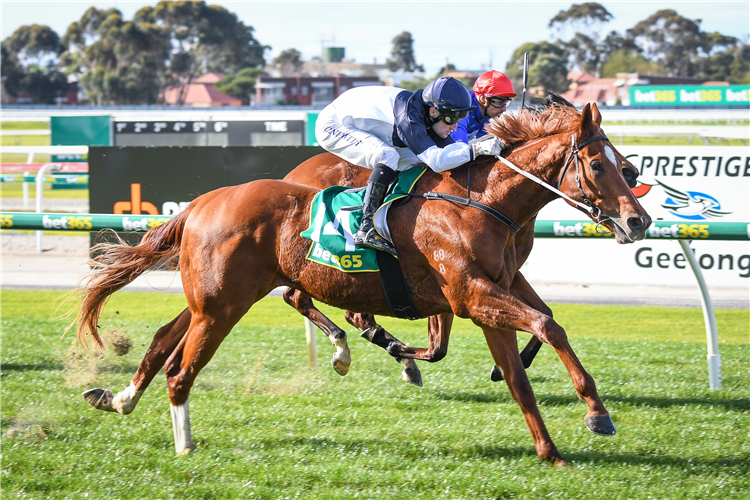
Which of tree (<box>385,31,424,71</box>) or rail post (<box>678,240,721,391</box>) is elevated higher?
tree (<box>385,31,424,71</box>)

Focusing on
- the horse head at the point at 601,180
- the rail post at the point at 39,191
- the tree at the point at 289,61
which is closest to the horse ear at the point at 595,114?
the horse head at the point at 601,180

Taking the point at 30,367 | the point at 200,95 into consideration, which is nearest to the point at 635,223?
the point at 30,367

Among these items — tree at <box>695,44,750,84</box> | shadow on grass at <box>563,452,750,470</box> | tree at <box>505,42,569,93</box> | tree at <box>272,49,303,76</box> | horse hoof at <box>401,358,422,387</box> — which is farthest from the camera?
tree at <box>272,49,303,76</box>

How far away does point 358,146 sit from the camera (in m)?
4.12

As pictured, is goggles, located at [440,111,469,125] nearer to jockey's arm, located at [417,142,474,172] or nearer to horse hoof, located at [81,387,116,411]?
jockey's arm, located at [417,142,474,172]

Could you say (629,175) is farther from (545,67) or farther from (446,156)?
(545,67)

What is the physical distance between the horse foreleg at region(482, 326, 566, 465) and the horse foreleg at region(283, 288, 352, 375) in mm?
1276

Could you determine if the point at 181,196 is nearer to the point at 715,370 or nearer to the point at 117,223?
the point at 117,223

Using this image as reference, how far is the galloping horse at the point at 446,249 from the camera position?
135 inches

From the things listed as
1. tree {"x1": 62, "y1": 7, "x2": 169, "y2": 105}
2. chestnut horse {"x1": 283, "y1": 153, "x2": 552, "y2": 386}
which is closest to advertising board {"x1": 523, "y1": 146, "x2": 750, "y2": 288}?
chestnut horse {"x1": 283, "y1": 153, "x2": 552, "y2": 386}

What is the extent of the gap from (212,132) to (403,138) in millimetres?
9521

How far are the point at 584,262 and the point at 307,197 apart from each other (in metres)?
5.15

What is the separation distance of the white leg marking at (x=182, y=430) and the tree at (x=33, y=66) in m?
64.1

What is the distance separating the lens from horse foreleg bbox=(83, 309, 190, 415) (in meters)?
4.17
